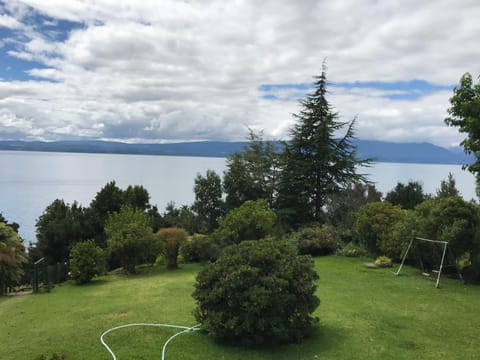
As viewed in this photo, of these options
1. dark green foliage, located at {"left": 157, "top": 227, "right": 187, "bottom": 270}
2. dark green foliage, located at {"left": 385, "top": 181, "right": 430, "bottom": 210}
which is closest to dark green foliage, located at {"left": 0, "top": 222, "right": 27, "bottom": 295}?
dark green foliage, located at {"left": 157, "top": 227, "right": 187, "bottom": 270}

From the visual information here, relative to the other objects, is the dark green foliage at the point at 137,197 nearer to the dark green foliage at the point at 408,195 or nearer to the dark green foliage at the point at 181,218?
the dark green foliage at the point at 181,218

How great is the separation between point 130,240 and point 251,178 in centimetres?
1442

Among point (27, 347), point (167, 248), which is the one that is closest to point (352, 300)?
point (27, 347)

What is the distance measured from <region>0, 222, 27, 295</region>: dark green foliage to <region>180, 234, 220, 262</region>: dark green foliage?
626 centimetres

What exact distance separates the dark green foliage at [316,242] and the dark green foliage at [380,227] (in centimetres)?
174

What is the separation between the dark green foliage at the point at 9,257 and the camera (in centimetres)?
1343

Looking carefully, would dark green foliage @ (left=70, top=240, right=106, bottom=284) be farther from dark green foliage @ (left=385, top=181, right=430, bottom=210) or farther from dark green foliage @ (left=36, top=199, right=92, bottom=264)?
dark green foliage @ (left=385, top=181, right=430, bottom=210)

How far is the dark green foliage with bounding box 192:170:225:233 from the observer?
29.0 m

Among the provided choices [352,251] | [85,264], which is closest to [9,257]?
[85,264]

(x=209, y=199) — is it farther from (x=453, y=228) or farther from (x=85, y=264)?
(x=453, y=228)

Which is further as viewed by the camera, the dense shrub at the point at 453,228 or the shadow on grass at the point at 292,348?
the dense shrub at the point at 453,228

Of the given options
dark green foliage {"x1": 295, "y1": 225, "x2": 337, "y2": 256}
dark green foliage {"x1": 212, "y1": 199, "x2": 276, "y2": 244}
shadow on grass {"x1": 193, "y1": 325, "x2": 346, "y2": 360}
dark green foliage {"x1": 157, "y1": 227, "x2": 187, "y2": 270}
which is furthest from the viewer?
dark green foliage {"x1": 295, "y1": 225, "x2": 337, "y2": 256}

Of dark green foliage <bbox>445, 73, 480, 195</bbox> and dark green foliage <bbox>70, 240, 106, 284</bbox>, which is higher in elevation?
dark green foliage <bbox>445, 73, 480, 195</bbox>

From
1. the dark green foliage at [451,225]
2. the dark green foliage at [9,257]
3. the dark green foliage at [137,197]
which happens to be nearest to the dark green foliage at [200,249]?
the dark green foliage at [9,257]
